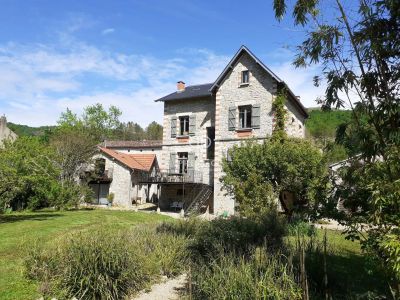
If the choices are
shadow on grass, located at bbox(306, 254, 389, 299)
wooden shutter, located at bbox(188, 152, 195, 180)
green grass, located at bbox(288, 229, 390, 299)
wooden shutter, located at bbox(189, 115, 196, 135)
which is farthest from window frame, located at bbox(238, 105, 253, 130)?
shadow on grass, located at bbox(306, 254, 389, 299)

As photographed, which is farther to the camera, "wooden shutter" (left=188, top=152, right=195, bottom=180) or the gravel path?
"wooden shutter" (left=188, top=152, right=195, bottom=180)

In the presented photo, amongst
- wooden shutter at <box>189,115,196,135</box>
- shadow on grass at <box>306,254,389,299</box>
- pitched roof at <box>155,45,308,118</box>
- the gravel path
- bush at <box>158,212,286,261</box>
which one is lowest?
the gravel path

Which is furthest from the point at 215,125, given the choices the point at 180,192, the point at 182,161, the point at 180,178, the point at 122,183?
the point at 122,183

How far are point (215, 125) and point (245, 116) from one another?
2.23 m

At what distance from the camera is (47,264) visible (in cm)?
753

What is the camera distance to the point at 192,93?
27.8 metres

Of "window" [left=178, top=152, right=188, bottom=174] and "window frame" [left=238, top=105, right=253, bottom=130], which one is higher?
"window frame" [left=238, top=105, right=253, bottom=130]

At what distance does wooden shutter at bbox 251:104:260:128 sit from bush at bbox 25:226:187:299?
1610cm

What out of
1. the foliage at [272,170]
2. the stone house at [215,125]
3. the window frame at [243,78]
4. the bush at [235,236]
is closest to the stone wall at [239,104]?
the stone house at [215,125]

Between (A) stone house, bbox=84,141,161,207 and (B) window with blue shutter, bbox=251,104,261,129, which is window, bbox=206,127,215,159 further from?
(A) stone house, bbox=84,141,161,207

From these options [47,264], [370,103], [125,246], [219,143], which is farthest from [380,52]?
[219,143]

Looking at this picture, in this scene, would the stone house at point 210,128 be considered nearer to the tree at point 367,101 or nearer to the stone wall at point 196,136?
the stone wall at point 196,136

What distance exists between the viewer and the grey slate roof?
26.6 metres

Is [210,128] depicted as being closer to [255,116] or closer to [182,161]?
[182,161]
